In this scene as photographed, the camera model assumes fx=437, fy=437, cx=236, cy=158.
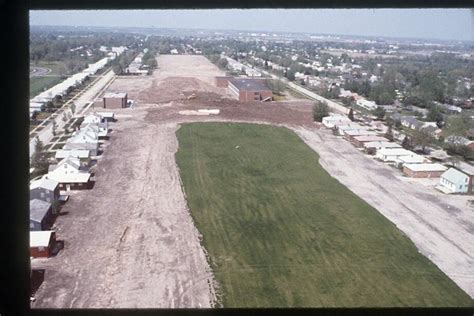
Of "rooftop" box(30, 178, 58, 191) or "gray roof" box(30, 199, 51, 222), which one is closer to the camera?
"gray roof" box(30, 199, 51, 222)

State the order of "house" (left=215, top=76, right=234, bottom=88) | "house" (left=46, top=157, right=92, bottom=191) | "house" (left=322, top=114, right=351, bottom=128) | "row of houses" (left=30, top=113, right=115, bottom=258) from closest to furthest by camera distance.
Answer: "row of houses" (left=30, top=113, right=115, bottom=258), "house" (left=46, top=157, right=92, bottom=191), "house" (left=322, top=114, right=351, bottom=128), "house" (left=215, top=76, right=234, bottom=88)

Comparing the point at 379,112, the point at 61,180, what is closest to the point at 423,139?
the point at 379,112

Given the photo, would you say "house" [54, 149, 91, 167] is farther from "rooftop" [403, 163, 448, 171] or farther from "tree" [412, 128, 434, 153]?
"tree" [412, 128, 434, 153]

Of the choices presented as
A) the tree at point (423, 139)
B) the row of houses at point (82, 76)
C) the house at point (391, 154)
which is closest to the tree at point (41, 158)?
the row of houses at point (82, 76)

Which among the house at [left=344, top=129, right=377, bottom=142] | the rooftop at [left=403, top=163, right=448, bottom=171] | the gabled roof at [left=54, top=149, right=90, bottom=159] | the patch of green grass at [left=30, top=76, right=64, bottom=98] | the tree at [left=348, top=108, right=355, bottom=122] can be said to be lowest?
the rooftop at [left=403, top=163, right=448, bottom=171]

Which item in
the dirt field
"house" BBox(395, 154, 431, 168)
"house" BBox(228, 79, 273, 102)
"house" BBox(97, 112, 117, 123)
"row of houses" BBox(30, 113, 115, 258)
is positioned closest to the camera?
the dirt field

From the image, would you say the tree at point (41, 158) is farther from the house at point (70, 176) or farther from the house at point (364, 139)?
the house at point (364, 139)

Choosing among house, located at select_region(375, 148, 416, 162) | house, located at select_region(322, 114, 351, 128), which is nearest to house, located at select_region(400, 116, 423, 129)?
house, located at select_region(375, 148, 416, 162)

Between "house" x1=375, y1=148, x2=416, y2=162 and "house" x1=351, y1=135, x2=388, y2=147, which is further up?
"house" x1=351, y1=135, x2=388, y2=147
